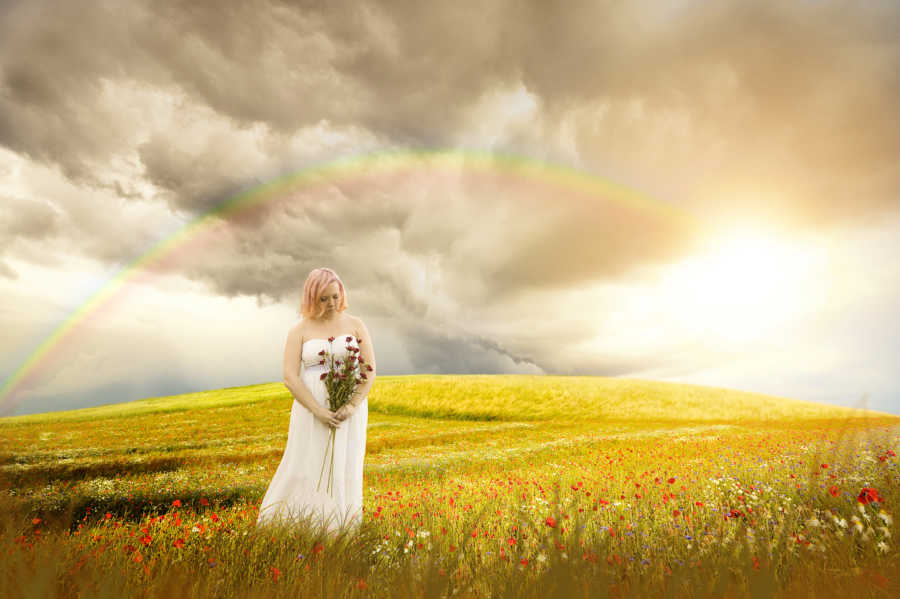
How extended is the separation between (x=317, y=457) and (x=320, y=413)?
0.71 metres

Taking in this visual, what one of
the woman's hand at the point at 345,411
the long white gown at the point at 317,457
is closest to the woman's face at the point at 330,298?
the long white gown at the point at 317,457

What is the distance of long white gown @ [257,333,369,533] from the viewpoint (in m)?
6.73

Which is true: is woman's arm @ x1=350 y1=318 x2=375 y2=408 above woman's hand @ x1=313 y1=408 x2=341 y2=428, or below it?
above

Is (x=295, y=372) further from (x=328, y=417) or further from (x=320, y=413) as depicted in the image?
(x=328, y=417)

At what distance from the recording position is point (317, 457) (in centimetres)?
684

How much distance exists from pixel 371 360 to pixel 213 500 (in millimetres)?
7665

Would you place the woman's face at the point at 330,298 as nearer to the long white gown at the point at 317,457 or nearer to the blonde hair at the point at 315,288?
the blonde hair at the point at 315,288

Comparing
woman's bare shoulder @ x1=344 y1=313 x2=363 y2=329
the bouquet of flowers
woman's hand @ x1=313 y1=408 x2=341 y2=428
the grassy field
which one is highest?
woman's bare shoulder @ x1=344 y1=313 x2=363 y2=329

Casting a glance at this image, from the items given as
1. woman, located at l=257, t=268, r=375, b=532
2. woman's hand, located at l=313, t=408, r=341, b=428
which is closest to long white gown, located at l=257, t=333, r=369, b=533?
woman, located at l=257, t=268, r=375, b=532

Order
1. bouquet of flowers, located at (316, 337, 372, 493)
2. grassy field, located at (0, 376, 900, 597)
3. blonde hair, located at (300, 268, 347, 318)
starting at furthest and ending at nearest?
1. blonde hair, located at (300, 268, 347, 318)
2. bouquet of flowers, located at (316, 337, 372, 493)
3. grassy field, located at (0, 376, 900, 597)

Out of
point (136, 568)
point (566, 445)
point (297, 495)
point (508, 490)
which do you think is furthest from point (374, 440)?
point (136, 568)

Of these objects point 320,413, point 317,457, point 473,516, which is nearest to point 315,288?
point 320,413

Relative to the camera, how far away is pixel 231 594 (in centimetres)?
294

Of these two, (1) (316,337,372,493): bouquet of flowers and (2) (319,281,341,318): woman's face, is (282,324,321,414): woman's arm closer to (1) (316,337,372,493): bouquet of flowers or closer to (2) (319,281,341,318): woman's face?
(1) (316,337,372,493): bouquet of flowers
